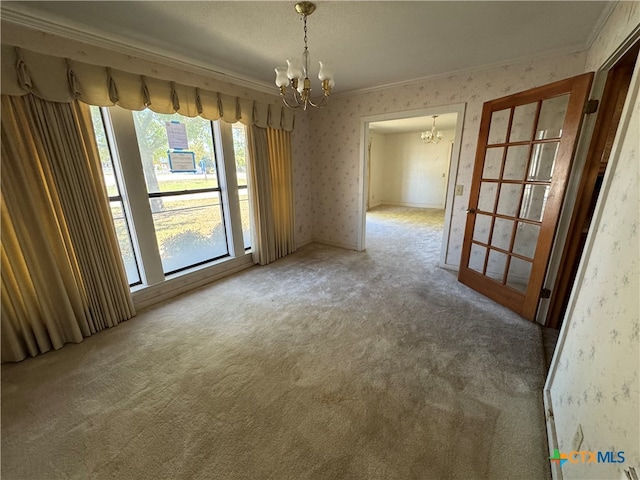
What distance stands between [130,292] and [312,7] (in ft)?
9.19

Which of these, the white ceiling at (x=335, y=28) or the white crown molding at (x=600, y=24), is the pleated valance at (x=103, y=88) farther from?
the white crown molding at (x=600, y=24)

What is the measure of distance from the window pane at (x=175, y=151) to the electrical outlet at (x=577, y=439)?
11.2 ft

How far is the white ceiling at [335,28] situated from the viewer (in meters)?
1.70

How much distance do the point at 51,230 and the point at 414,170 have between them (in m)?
8.13

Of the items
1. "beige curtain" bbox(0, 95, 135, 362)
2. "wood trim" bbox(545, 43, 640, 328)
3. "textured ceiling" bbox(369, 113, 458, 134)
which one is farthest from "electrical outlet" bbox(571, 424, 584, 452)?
"textured ceiling" bbox(369, 113, 458, 134)

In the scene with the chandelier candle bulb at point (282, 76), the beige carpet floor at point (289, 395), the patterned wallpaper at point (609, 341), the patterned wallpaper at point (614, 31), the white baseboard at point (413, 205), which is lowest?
the beige carpet floor at point (289, 395)

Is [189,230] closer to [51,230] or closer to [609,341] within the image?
[51,230]

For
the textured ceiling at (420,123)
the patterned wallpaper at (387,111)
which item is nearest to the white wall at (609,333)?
the patterned wallpaper at (387,111)

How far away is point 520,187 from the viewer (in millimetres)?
2631

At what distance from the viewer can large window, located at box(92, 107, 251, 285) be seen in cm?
229

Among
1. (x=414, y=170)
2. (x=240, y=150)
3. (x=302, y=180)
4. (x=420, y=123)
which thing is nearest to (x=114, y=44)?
(x=240, y=150)

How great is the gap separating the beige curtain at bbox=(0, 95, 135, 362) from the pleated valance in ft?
0.29

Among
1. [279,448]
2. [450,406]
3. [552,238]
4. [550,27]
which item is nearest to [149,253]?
[279,448]

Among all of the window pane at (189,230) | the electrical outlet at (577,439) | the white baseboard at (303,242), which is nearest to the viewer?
the electrical outlet at (577,439)
